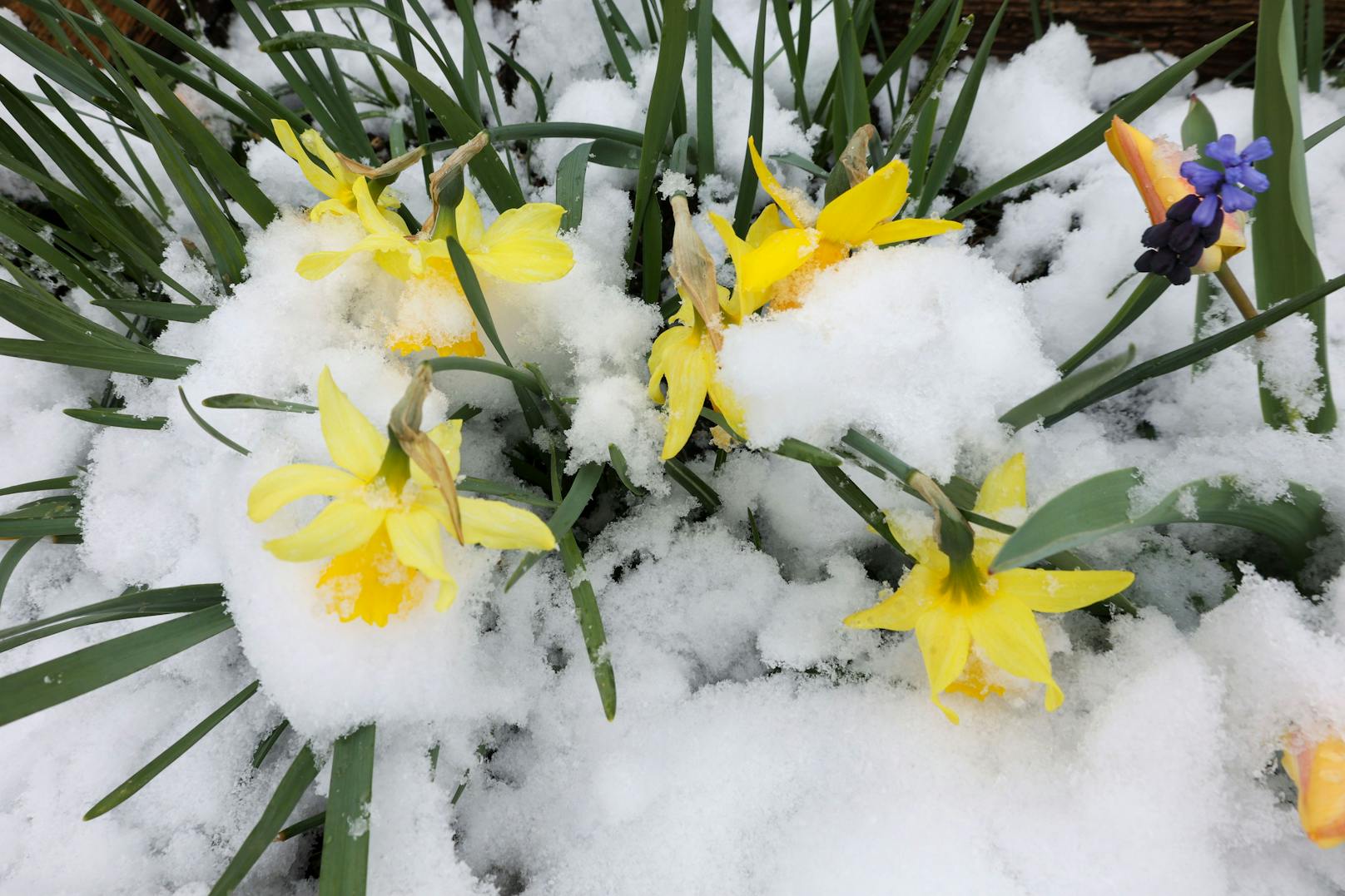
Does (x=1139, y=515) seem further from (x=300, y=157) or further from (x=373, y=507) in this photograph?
(x=300, y=157)

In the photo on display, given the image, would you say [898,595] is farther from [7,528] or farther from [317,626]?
[7,528]

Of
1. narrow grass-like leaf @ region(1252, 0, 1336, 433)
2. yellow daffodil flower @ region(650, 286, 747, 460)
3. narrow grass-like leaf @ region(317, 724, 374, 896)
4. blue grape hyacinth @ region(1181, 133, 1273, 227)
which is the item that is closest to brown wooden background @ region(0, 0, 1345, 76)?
narrow grass-like leaf @ region(1252, 0, 1336, 433)

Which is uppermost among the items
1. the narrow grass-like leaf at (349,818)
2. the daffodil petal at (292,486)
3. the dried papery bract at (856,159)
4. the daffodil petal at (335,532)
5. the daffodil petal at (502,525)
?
the dried papery bract at (856,159)

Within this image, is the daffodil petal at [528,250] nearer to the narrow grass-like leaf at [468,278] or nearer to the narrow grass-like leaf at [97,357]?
the narrow grass-like leaf at [468,278]

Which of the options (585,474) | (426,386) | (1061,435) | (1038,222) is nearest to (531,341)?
(585,474)

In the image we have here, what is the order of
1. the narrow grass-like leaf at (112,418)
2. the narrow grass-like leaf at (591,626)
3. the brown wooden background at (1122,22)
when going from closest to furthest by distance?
the narrow grass-like leaf at (591,626) → the narrow grass-like leaf at (112,418) → the brown wooden background at (1122,22)

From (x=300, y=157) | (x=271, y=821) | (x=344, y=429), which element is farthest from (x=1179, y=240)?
(x=271, y=821)

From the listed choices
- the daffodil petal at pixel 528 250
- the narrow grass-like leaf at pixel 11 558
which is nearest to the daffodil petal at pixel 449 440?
the daffodil petal at pixel 528 250

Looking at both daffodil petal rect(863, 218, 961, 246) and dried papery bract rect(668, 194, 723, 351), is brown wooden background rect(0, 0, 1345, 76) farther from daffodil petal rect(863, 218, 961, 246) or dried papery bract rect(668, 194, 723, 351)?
dried papery bract rect(668, 194, 723, 351)
